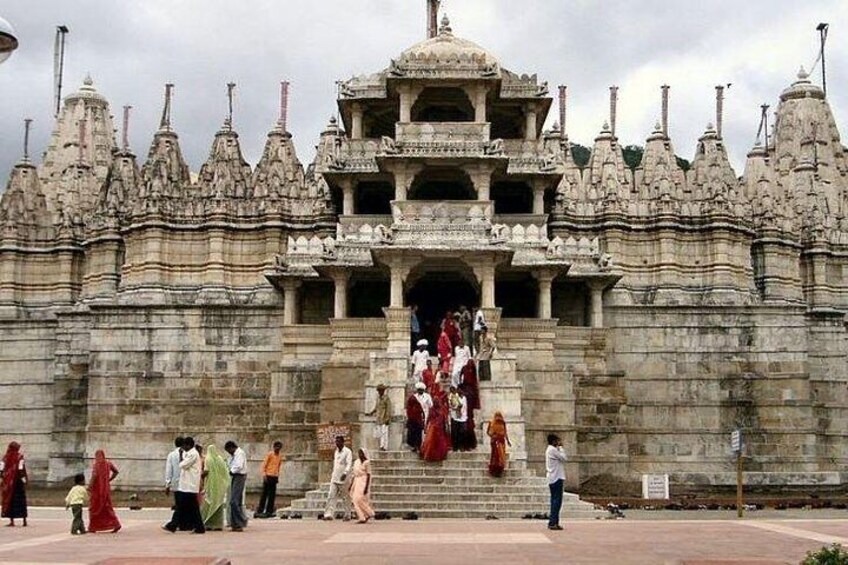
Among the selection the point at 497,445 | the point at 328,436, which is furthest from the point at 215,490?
the point at 328,436

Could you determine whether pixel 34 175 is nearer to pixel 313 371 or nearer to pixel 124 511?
pixel 313 371

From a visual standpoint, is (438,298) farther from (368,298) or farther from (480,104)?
(480,104)

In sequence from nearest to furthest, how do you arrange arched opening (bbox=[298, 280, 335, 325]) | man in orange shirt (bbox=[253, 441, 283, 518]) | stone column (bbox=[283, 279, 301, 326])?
man in orange shirt (bbox=[253, 441, 283, 518]) < stone column (bbox=[283, 279, 301, 326]) < arched opening (bbox=[298, 280, 335, 325])

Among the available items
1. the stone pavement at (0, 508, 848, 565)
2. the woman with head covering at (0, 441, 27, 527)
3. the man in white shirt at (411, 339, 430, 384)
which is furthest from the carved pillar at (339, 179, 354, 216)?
the woman with head covering at (0, 441, 27, 527)

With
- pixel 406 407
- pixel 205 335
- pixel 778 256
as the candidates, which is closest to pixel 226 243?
pixel 205 335

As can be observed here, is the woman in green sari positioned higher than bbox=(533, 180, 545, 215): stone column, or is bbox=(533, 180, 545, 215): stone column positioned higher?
bbox=(533, 180, 545, 215): stone column

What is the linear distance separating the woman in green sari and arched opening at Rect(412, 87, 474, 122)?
20730mm

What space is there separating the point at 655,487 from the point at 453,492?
848 cm

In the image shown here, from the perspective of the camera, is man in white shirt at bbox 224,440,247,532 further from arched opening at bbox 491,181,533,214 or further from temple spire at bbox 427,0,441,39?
temple spire at bbox 427,0,441,39

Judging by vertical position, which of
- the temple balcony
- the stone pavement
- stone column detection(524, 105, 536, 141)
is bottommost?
the stone pavement

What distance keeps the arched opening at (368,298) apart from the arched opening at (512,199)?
506 centimetres

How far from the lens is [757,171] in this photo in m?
52.4

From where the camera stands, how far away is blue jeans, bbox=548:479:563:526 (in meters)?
21.1

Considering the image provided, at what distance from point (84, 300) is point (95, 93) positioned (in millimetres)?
16494
